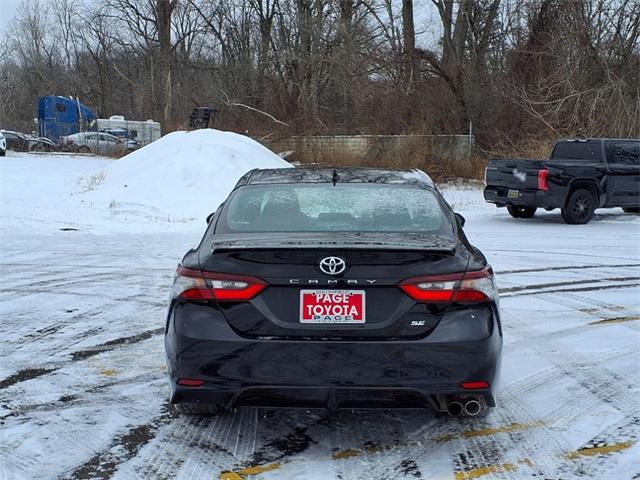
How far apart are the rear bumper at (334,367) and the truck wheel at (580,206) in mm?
12064

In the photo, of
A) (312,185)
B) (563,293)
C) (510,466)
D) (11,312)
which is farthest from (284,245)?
(563,293)

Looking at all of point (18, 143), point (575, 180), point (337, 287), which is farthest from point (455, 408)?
point (18, 143)

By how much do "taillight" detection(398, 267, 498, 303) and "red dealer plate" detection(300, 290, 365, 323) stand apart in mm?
237

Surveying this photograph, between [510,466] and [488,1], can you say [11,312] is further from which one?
[488,1]

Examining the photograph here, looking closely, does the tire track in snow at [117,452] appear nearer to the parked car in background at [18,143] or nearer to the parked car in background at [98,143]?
the parked car in background at [98,143]

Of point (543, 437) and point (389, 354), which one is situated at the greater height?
point (389, 354)

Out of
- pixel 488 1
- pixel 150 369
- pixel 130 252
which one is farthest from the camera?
pixel 488 1

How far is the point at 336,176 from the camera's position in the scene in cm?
484

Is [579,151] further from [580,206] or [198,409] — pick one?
[198,409]

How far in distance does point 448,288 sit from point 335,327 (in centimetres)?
60

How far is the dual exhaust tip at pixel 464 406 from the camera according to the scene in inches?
143

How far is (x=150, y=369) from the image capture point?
5.15m

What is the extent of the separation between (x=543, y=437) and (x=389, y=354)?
120 cm

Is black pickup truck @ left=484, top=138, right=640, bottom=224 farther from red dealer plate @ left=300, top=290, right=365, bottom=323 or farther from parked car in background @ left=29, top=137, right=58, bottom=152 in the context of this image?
parked car in background @ left=29, top=137, right=58, bottom=152
